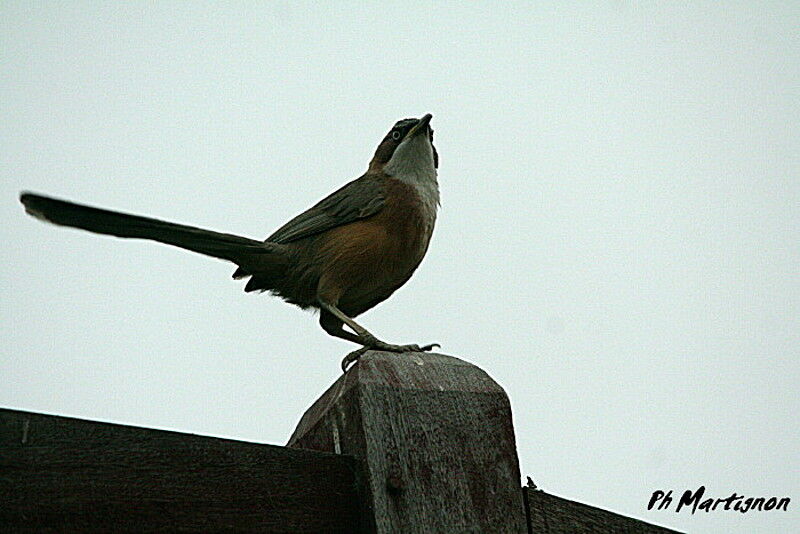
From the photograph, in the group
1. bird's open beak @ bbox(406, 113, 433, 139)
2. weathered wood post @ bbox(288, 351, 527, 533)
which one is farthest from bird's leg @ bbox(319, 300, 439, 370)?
weathered wood post @ bbox(288, 351, 527, 533)

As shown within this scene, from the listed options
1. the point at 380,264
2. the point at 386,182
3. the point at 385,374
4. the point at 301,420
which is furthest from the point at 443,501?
the point at 386,182

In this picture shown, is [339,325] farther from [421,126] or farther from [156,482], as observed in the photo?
[156,482]

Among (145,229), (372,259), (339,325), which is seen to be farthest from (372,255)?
(145,229)

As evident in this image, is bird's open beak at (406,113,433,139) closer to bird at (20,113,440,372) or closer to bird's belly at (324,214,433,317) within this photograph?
bird at (20,113,440,372)

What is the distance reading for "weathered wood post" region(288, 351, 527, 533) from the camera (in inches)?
58.2

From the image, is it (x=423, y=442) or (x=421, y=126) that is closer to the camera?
(x=423, y=442)

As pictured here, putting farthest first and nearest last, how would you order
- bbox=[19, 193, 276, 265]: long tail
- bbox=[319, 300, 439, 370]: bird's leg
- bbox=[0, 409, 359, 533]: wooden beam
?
bbox=[319, 300, 439, 370]: bird's leg < bbox=[19, 193, 276, 265]: long tail < bbox=[0, 409, 359, 533]: wooden beam

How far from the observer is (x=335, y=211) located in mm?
4121

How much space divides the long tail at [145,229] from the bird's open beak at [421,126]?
3.47ft

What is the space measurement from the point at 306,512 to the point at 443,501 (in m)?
0.24

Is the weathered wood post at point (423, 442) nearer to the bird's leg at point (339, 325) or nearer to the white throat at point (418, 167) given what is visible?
the bird's leg at point (339, 325)

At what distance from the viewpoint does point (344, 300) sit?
12.6ft

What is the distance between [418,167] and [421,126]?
0.25 m

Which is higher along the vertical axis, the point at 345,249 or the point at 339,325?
the point at 345,249
